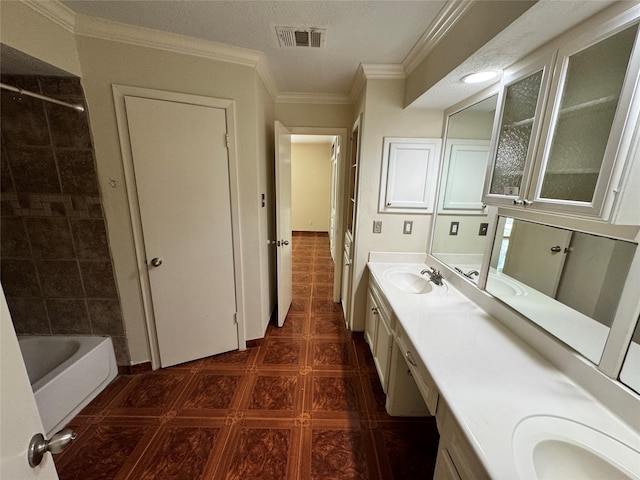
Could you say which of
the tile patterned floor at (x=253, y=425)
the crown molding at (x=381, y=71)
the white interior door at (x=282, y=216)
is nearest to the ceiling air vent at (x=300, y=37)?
the crown molding at (x=381, y=71)

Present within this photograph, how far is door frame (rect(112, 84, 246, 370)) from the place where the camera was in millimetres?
1640

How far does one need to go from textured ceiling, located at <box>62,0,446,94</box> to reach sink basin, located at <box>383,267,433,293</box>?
63.0 inches

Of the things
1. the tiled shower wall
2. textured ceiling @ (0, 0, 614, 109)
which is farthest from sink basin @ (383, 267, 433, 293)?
the tiled shower wall

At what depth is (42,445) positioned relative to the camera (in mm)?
581

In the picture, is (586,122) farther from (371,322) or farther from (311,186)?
(311,186)

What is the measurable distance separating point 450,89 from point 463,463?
1871 millimetres

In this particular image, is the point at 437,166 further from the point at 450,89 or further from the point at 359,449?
the point at 359,449

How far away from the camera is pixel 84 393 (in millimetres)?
1719

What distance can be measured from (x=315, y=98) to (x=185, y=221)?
1860 millimetres

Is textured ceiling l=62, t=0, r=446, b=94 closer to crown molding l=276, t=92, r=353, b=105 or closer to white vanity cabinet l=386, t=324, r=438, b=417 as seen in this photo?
crown molding l=276, t=92, r=353, b=105

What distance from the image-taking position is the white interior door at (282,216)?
232cm

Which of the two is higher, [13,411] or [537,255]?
[537,255]

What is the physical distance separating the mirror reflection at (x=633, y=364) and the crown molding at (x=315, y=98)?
2687 millimetres

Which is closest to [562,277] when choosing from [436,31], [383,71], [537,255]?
[537,255]
